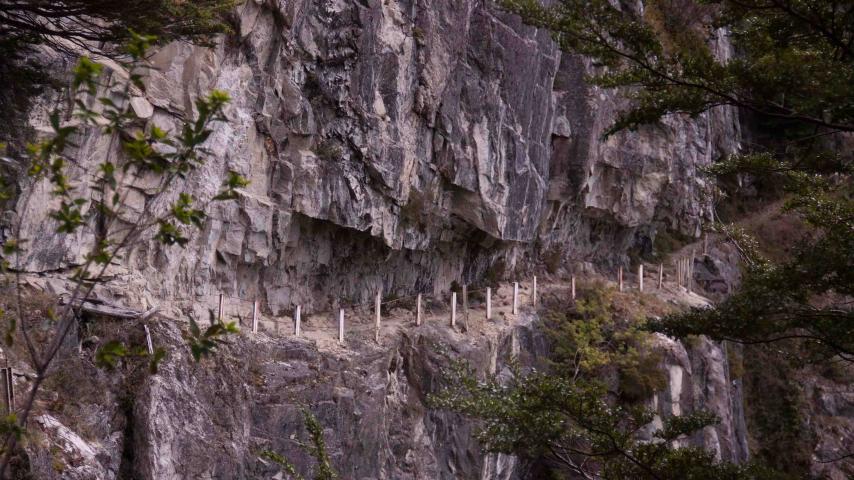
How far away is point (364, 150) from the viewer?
13984mm

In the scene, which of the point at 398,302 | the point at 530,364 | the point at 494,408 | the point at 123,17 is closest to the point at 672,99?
the point at 494,408

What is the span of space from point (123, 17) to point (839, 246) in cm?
747

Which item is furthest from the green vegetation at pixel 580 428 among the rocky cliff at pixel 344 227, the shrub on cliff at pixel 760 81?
the rocky cliff at pixel 344 227

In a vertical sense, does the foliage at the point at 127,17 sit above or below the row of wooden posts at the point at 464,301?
above

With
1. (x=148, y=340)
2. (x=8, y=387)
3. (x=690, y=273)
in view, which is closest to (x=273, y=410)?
(x=148, y=340)

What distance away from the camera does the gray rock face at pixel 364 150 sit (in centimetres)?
1160

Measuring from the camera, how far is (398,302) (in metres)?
16.6

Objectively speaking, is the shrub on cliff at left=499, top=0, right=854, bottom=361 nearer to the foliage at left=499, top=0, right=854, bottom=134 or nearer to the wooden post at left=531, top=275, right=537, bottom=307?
the foliage at left=499, top=0, right=854, bottom=134

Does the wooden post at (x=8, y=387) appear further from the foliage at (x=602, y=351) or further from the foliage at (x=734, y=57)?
the foliage at (x=602, y=351)

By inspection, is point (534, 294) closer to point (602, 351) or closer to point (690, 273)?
point (602, 351)

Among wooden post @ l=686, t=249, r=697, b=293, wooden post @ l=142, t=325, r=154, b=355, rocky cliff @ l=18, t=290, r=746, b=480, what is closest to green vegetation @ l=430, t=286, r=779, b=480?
rocky cliff @ l=18, t=290, r=746, b=480

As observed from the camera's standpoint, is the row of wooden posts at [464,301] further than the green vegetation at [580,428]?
Yes

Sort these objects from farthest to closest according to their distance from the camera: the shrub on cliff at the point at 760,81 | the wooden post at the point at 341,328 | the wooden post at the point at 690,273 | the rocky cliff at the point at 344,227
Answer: the wooden post at the point at 690,273 → the wooden post at the point at 341,328 → the rocky cliff at the point at 344,227 → the shrub on cliff at the point at 760,81

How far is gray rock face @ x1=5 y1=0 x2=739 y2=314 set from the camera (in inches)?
457
